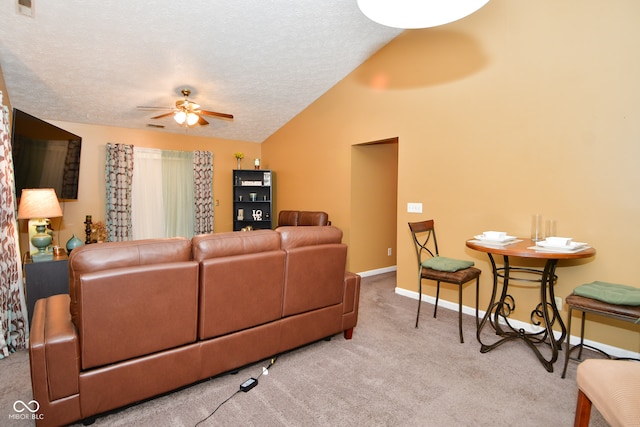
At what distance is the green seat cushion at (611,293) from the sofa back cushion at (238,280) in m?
2.07

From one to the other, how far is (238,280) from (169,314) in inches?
17.2

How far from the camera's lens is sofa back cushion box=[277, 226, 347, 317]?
7.72 ft

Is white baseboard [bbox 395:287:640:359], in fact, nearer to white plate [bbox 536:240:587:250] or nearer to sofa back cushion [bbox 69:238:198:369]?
white plate [bbox 536:240:587:250]

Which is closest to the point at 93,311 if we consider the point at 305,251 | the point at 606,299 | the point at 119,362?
the point at 119,362

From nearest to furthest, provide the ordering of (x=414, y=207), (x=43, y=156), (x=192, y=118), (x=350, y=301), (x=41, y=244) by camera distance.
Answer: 1. (x=350, y=301)
2. (x=41, y=244)
3. (x=43, y=156)
4. (x=414, y=207)
5. (x=192, y=118)

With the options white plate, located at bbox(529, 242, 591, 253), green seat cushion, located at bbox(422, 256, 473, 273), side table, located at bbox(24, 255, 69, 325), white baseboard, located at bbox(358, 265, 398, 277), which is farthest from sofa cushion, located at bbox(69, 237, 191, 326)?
white baseboard, located at bbox(358, 265, 398, 277)

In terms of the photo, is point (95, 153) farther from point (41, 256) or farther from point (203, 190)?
point (41, 256)

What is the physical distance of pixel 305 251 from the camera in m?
2.39

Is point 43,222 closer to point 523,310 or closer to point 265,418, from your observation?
point 265,418

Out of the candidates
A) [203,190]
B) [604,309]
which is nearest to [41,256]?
[203,190]

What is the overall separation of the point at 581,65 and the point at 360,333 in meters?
A: 2.98

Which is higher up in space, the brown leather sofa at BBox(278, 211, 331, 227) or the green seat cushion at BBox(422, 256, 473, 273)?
the brown leather sofa at BBox(278, 211, 331, 227)

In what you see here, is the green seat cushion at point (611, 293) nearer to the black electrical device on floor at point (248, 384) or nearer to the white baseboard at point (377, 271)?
the black electrical device on floor at point (248, 384)

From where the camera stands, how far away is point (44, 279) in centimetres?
288
